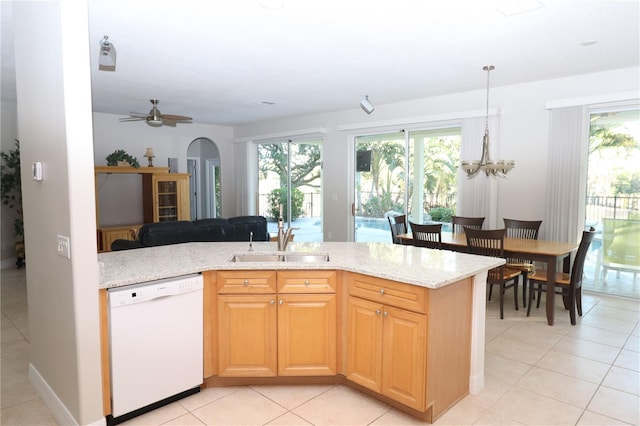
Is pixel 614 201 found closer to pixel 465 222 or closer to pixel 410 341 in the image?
pixel 465 222

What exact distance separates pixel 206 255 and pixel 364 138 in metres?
4.98

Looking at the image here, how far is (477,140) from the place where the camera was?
577cm

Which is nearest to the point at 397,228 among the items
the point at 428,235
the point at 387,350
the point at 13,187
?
the point at 428,235

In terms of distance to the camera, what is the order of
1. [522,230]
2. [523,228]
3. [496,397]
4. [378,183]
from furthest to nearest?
1. [378,183]
2. [522,230]
3. [523,228]
4. [496,397]

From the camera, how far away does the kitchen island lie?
2.43 metres

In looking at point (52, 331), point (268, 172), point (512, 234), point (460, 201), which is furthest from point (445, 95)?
point (52, 331)

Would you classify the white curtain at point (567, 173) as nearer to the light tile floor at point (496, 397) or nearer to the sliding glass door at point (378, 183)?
the light tile floor at point (496, 397)

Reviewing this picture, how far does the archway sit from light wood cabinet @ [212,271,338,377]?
7286mm

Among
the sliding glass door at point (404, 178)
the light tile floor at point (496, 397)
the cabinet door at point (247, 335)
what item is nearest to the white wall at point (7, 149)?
the light tile floor at point (496, 397)

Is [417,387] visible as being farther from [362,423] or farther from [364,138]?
[364,138]

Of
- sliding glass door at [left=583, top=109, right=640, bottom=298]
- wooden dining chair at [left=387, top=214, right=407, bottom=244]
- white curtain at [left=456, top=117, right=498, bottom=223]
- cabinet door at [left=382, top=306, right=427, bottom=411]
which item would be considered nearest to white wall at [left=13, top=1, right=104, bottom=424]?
cabinet door at [left=382, top=306, right=427, bottom=411]

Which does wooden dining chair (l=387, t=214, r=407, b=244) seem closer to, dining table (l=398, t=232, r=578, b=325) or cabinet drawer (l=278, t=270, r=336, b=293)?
dining table (l=398, t=232, r=578, b=325)

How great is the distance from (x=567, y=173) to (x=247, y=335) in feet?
14.7

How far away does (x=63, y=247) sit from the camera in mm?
2252
